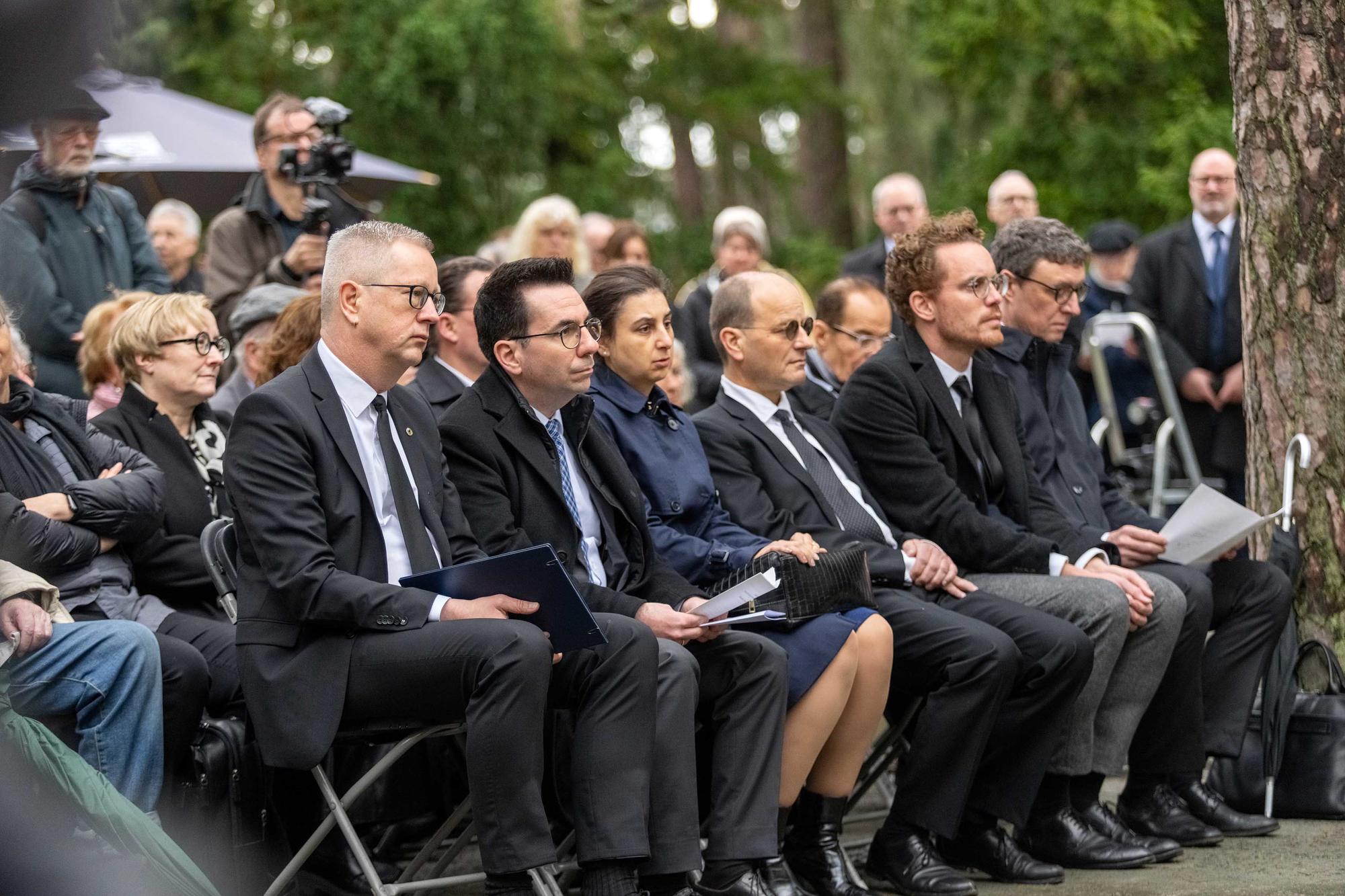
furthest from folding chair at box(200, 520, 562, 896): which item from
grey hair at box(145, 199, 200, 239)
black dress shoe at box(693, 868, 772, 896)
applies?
grey hair at box(145, 199, 200, 239)

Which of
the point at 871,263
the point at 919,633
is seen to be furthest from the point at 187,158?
the point at 919,633

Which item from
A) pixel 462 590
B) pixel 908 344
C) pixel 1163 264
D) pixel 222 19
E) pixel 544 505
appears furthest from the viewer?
pixel 222 19

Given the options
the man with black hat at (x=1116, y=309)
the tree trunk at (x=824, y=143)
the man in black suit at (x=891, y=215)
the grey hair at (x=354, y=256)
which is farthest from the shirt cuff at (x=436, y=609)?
the tree trunk at (x=824, y=143)

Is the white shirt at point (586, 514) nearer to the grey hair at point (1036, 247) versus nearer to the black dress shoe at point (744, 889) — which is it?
the black dress shoe at point (744, 889)

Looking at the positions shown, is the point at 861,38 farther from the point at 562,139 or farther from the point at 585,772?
the point at 585,772

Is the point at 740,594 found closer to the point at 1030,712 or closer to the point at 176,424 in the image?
the point at 1030,712

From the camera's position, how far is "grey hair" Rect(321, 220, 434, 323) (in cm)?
438

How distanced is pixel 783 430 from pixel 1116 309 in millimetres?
5658

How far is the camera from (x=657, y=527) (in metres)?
5.07

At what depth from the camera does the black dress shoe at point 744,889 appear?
4430 millimetres

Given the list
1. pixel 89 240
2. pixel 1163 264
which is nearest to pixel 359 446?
pixel 89 240

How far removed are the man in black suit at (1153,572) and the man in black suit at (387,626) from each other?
2237mm

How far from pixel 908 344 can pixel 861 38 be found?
1577 cm

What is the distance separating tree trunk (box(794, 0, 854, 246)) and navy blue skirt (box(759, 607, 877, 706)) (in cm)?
1484
